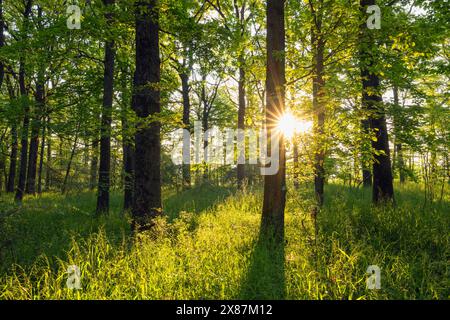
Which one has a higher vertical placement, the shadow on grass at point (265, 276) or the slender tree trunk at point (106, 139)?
the slender tree trunk at point (106, 139)

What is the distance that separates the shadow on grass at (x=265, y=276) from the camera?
3.50 metres

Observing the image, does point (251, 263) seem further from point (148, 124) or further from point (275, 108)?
point (148, 124)

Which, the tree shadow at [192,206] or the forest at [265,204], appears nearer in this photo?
the forest at [265,204]

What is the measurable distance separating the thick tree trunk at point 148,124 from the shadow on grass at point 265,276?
285cm

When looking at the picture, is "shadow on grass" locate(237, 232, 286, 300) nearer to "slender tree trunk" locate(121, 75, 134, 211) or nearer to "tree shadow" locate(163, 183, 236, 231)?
"tree shadow" locate(163, 183, 236, 231)

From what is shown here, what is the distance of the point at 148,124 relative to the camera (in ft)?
21.1

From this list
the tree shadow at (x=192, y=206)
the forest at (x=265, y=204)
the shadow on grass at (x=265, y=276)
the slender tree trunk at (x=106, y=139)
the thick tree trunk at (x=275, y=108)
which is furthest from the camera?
the slender tree trunk at (x=106, y=139)

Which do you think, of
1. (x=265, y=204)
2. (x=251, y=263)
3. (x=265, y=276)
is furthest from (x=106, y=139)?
(x=265, y=276)

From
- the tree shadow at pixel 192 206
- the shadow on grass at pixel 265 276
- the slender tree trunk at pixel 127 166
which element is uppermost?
the slender tree trunk at pixel 127 166

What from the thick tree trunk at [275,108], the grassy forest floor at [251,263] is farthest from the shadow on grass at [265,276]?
the thick tree trunk at [275,108]

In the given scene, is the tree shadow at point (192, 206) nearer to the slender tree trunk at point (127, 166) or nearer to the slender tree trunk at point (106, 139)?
the slender tree trunk at point (127, 166)

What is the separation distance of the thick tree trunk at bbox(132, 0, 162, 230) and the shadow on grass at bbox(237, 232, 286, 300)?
285 cm

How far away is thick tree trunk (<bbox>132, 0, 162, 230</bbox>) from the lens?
254 inches

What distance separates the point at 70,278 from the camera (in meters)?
3.80
